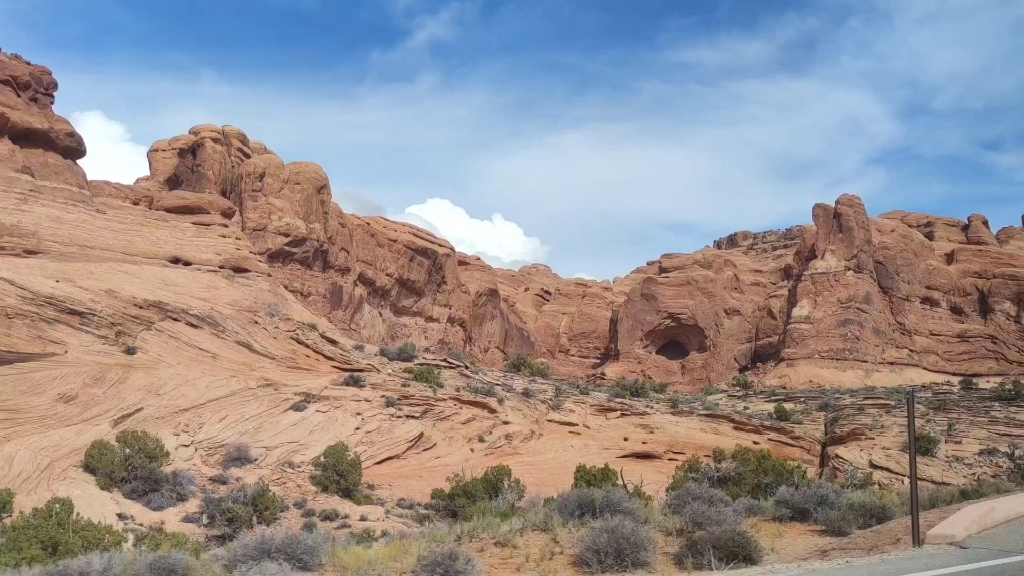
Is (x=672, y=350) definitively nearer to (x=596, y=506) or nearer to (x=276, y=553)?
(x=596, y=506)

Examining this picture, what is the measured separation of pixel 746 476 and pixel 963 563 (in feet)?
35.2

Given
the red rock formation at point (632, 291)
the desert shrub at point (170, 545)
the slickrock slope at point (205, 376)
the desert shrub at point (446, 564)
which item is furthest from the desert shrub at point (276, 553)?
the red rock formation at point (632, 291)

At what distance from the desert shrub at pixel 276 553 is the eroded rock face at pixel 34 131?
20901 millimetres

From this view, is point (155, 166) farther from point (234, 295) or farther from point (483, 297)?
point (483, 297)

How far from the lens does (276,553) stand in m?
9.21

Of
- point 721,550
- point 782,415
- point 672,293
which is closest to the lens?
point 721,550

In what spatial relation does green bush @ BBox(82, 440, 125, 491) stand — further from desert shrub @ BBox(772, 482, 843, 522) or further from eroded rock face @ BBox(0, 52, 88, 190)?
desert shrub @ BBox(772, 482, 843, 522)

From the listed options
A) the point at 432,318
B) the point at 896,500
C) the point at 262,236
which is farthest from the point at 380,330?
the point at 896,500

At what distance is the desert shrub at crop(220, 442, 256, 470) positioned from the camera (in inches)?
771

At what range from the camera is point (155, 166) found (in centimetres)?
3559

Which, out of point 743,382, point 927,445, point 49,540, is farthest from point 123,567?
point 743,382

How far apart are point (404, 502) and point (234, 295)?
9.98 meters

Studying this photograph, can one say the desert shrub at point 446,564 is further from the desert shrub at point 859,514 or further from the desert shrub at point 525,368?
the desert shrub at point 525,368

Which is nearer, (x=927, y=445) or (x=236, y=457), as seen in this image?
(x=236, y=457)
